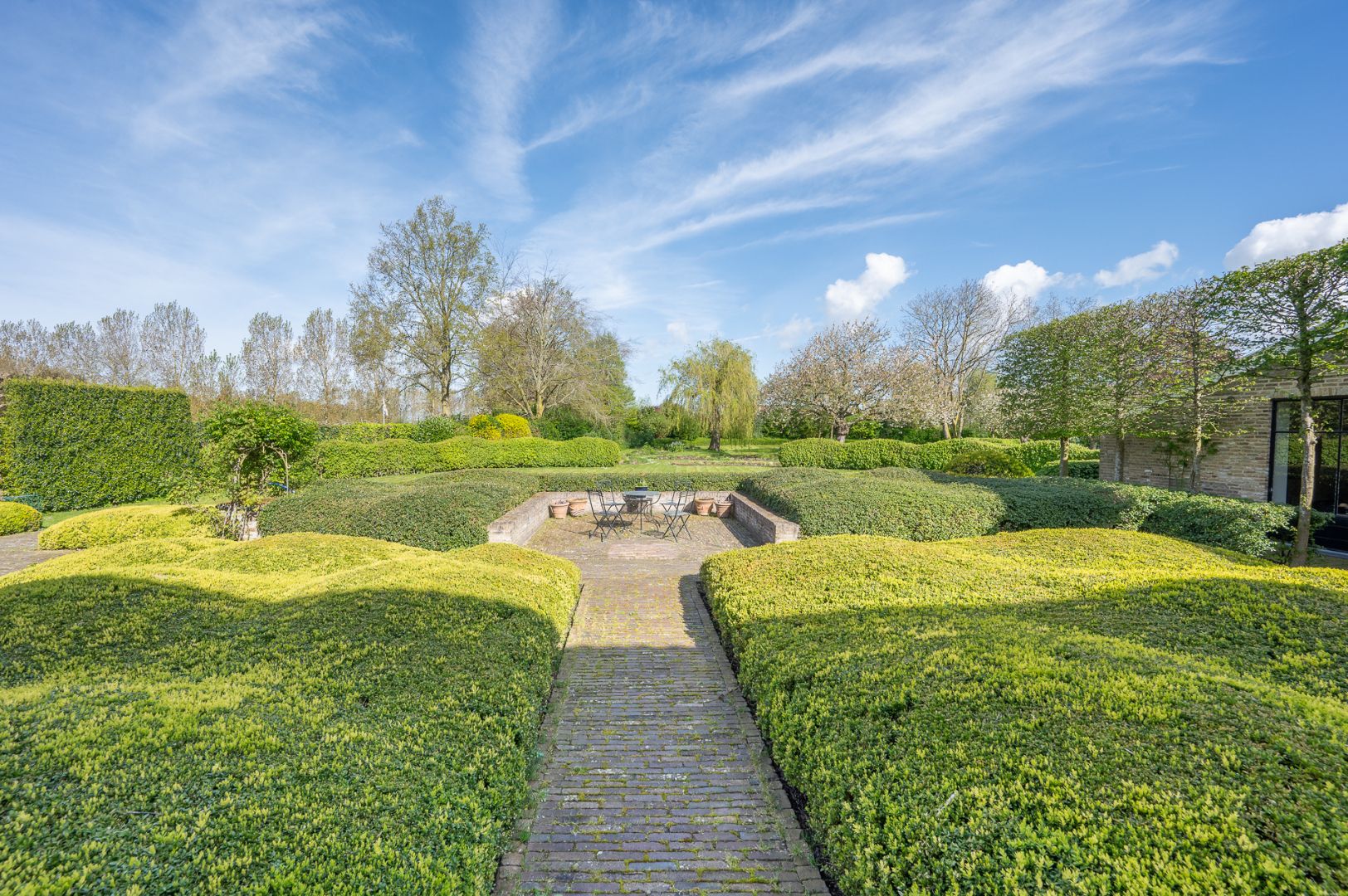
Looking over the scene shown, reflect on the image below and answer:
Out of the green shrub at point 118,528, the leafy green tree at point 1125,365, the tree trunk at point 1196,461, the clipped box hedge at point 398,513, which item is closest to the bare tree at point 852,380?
the leafy green tree at point 1125,365

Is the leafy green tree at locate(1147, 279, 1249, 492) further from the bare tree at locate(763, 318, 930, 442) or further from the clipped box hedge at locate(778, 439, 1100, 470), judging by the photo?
the bare tree at locate(763, 318, 930, 442)

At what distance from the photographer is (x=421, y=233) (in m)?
23.1

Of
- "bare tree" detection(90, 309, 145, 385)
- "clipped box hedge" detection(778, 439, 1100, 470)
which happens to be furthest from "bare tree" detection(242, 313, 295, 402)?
"clipped box hedge" detection(778, 439, 1100, 470)

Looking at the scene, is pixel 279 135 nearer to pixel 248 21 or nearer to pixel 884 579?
pixel 248 21

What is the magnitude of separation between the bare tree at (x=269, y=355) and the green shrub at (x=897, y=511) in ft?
102

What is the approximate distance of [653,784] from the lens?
3053 millimetres

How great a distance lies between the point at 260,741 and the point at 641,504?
9173 mm

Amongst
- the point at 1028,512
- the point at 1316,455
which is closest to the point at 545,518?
the point at 1028,512

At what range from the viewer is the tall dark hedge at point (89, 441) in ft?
35.9

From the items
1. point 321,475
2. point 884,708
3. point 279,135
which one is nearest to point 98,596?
point 884,708

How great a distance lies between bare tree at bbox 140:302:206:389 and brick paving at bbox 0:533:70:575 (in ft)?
81.1

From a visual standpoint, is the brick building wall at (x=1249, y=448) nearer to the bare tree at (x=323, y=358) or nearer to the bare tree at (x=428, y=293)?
the bare tree at (x=428, y=293)

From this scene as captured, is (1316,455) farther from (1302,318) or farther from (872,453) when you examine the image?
(872,453)

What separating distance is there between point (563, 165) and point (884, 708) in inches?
474
